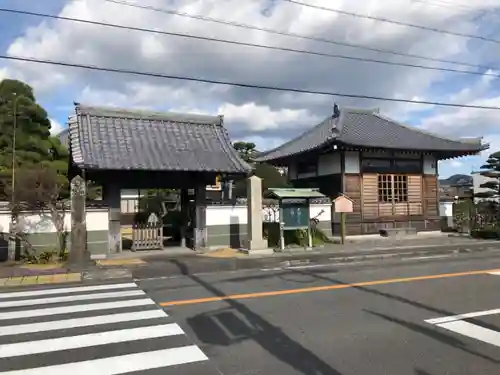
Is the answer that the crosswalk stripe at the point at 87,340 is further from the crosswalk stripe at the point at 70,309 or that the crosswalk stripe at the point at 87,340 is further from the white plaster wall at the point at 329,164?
the white plaster wall at the point at 329,164

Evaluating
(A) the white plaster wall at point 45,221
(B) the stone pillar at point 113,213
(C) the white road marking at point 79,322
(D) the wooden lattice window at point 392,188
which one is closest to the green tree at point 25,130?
(B) the stone pillar at point 113,213

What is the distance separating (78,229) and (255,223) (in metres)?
6.03

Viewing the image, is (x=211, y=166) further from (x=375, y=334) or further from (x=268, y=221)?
(x=375, y=334)

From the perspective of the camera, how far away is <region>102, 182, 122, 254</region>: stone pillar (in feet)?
50.4

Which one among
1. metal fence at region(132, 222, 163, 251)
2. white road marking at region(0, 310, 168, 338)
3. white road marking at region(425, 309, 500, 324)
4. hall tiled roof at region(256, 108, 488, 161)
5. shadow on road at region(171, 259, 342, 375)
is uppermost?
hall tiled roof at region(256, 108, 488, 161)

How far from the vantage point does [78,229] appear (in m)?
12.8

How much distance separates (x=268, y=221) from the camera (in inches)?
731

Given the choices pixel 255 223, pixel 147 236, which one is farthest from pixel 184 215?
pixel 255 223

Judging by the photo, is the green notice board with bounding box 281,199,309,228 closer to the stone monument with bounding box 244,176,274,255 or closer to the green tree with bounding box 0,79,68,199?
the stone monument with bounding box 244,176,274,255

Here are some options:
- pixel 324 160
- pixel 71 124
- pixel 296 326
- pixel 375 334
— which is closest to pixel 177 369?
pixel 296 326

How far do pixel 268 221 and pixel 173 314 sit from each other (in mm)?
11895

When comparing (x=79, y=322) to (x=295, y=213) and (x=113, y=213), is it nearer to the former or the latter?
(x=113, y=213)

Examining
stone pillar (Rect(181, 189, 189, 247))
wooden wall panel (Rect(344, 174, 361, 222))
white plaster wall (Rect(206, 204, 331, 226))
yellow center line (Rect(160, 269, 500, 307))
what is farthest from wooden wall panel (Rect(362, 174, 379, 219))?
yellow center line (Rect(160, 269, 500, 307))

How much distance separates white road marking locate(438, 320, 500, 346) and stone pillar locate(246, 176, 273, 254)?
1000 centimetres
